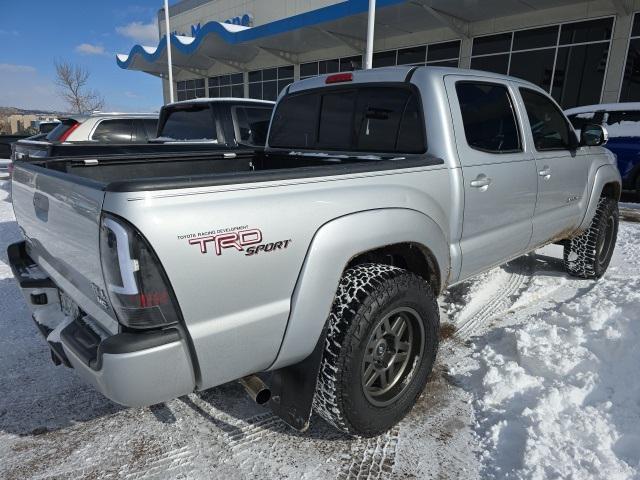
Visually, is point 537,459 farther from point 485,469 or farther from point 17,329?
point 17,329

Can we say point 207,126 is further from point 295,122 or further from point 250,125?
point 295,122

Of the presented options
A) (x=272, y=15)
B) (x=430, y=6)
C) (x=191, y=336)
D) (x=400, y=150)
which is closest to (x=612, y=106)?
(x=430, y=6)

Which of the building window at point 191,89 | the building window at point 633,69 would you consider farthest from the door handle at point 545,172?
the building window at point 191,89

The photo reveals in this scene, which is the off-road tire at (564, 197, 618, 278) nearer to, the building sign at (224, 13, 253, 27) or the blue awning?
the blue awning

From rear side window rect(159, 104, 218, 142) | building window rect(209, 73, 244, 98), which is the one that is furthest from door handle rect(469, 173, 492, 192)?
building window rect(209, 73, 244, 98)

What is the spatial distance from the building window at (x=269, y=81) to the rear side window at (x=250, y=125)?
652 inches

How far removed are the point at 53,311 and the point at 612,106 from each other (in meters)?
11.6

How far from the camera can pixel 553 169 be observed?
3602 mm

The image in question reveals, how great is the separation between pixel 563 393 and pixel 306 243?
5.98ft

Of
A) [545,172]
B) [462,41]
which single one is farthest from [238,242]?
[462,41]

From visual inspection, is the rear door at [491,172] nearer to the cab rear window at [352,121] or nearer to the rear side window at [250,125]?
the cab rear window at [352,121]

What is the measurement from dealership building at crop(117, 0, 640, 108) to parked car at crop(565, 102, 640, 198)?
289cm

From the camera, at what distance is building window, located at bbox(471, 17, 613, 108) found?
12.6 meters

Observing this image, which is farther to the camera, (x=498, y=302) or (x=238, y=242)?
(x=498, y=302)
